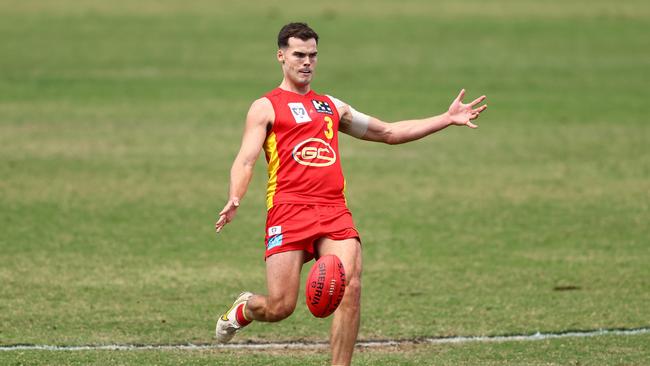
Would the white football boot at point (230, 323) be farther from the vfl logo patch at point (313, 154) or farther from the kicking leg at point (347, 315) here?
the vfl logo patch at point (313, 154)

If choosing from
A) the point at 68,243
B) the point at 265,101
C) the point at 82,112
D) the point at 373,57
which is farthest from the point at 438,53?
the point at 265,101

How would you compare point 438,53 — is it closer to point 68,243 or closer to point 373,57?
point 373,57

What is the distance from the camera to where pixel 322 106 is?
10750 millimetres

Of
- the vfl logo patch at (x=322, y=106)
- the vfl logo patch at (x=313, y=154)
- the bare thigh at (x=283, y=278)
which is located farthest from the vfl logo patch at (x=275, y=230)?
the vfl logo patch at (x=322, y=106)

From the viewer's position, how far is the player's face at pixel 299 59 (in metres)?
10.6

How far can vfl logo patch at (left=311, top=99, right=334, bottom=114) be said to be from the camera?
10.7m

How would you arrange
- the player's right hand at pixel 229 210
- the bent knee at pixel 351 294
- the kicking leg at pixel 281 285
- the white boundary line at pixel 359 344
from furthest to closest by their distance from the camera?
the white boundary line at pixel 359 344, the kicking leg at pixel 281 285, the bent knee at pixel 351 294, the player's right hand at pixel 229 210

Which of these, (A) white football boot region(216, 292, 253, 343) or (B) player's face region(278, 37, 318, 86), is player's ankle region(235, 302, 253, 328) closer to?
(A) white football boot region(216, 292, 253, 343)

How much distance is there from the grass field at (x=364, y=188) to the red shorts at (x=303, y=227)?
128 centimetres

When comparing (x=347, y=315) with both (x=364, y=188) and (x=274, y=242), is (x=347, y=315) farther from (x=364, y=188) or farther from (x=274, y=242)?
(x=364, y=188)

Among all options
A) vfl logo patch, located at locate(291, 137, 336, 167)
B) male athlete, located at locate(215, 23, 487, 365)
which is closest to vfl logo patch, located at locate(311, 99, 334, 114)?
male athlete, located at locate(215, 23, 487, 365)

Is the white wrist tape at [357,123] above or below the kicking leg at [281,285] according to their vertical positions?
above

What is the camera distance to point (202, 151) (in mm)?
23797

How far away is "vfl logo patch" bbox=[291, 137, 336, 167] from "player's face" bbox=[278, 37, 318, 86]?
517 millimetres
